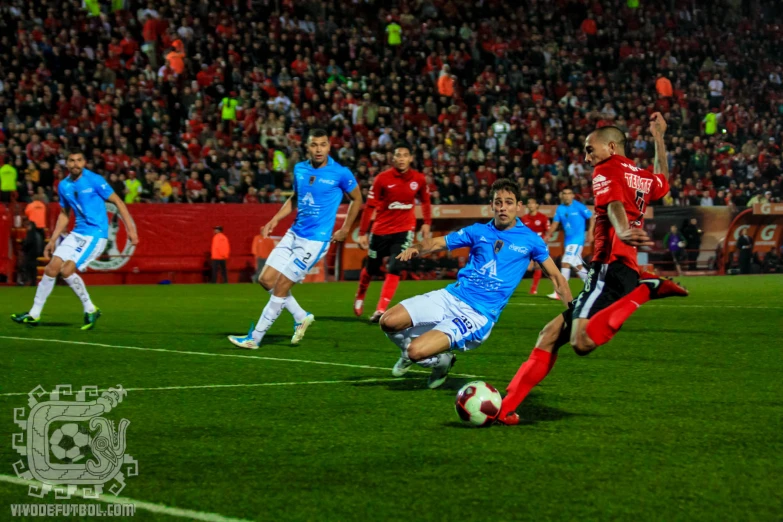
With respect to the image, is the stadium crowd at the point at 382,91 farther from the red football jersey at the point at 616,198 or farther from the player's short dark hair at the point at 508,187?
the red football jersey at the point at 616,198

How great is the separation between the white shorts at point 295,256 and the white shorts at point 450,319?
133 inches

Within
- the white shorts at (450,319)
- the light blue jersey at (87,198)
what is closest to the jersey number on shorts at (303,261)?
the light blue jersey at (87,198)

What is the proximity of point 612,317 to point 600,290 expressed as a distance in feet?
0.85

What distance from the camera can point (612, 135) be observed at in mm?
6922

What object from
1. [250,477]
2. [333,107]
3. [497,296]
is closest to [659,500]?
[250,477]

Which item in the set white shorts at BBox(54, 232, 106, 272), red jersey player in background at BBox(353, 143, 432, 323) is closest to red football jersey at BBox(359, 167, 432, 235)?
red jersey player in background at BBox(353, 143, 432, 323)

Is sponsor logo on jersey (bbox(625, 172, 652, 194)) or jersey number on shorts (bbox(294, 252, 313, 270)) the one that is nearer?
sponsor logo on jersey (bbox(625, 172, 652, 194))

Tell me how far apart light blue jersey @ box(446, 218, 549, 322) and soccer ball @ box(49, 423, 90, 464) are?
2.99 meters

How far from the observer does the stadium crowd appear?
25.4m

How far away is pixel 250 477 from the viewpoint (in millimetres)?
4930

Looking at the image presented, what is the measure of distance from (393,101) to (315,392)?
24.2 meters

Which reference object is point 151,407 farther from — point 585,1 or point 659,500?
point 585,1

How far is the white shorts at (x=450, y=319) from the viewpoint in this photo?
24.6 ft

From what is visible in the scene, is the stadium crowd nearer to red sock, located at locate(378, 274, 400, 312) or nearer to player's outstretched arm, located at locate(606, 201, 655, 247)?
red sock, located at locate(378, 274, 400, 312)
